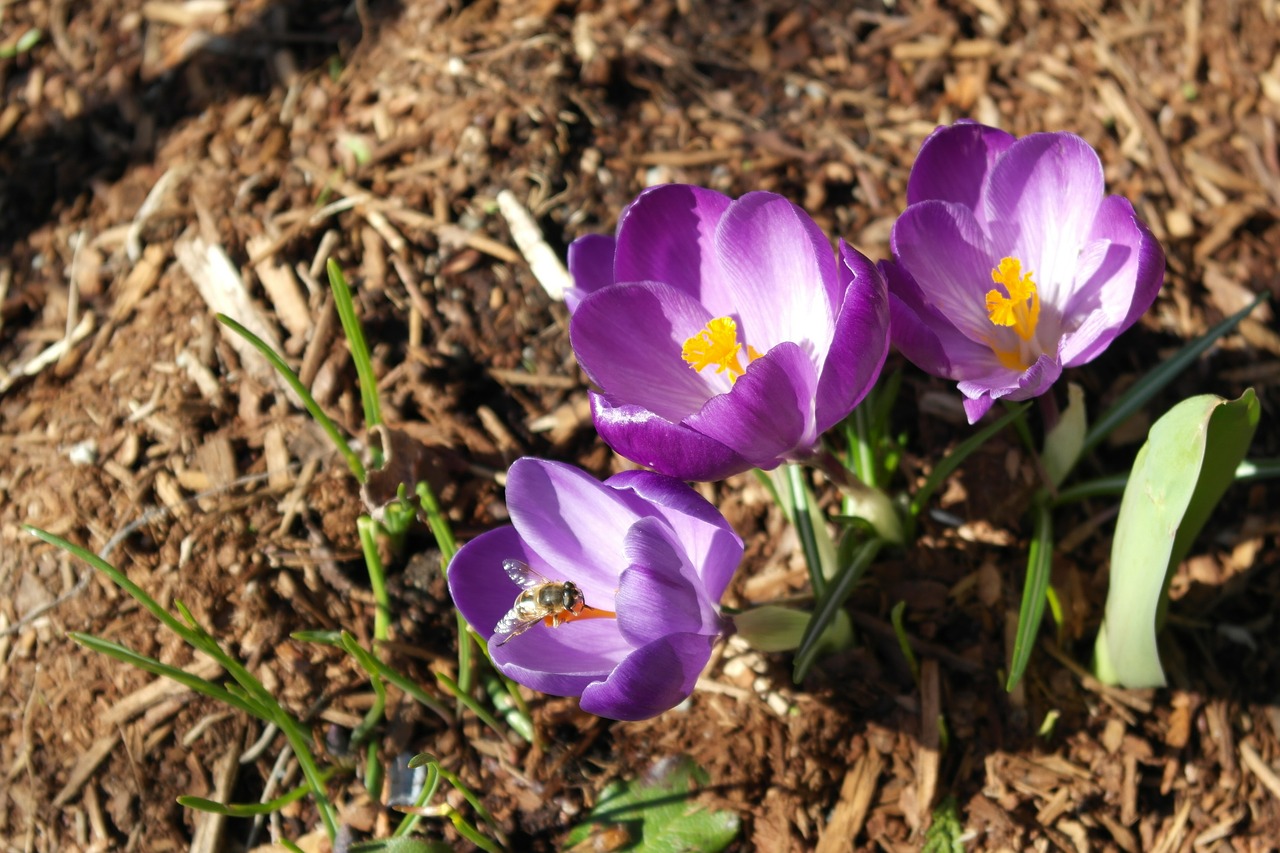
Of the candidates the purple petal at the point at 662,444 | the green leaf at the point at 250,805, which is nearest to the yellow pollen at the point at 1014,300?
the purple petal at the point at 662,444

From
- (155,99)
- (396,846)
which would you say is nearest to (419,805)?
(396,846)

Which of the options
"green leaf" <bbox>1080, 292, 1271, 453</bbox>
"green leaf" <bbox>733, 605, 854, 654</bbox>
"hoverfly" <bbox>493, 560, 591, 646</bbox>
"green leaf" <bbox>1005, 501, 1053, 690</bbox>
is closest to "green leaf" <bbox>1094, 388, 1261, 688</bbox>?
"green leaf" <bbox>1005, 501, 1053, 690</bbox>

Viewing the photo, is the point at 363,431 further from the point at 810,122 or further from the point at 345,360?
the point at 810,122

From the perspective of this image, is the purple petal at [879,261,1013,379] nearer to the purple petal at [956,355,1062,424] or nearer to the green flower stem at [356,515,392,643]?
the purple petal at [956,355,1062,424]

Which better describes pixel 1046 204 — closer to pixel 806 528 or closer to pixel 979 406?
pixel 979 406

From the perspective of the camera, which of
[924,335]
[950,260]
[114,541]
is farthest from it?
[114,541]

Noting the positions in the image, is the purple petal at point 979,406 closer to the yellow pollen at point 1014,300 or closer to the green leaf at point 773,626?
the yellow pollen at point 1014,300
